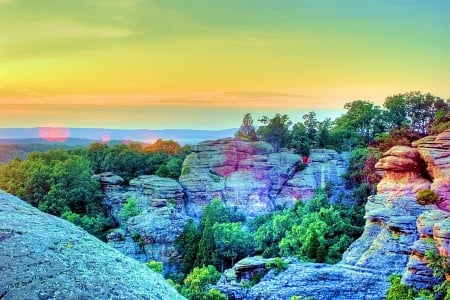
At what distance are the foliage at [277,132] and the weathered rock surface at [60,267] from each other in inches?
1383

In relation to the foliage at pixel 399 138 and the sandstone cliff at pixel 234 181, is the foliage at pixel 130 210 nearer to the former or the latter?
the sandstone cliff at pixel 234 181

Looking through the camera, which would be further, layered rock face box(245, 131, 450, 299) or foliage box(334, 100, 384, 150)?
foliage box(334, 100, 384, 150)

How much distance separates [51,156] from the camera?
4116 centimetres

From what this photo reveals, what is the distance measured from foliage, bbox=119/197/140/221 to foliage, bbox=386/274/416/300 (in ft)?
57.7

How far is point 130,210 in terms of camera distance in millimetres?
31266

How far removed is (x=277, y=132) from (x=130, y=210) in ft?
49.7

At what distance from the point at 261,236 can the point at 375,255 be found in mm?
8178

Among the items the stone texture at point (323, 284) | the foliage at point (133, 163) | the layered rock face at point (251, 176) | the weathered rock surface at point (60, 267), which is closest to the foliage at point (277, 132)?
the layered rock face at point (251, 176)

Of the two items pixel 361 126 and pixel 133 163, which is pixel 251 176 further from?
pixel 361 126

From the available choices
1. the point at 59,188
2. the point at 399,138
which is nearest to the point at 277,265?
the point at 399,138

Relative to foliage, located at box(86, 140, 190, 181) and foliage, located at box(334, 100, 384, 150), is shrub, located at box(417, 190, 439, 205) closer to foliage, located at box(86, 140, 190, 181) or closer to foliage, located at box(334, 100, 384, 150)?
foliage, located at box(334, 100, 384, 150)

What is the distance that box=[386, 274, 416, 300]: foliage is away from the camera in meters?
16.7

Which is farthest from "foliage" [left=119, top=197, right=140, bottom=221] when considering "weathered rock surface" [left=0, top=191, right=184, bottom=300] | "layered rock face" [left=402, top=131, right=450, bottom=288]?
"weathered rock surface" [left=0, top=191, right=184, bottom=300]

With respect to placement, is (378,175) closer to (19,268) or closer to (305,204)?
(305,204)
